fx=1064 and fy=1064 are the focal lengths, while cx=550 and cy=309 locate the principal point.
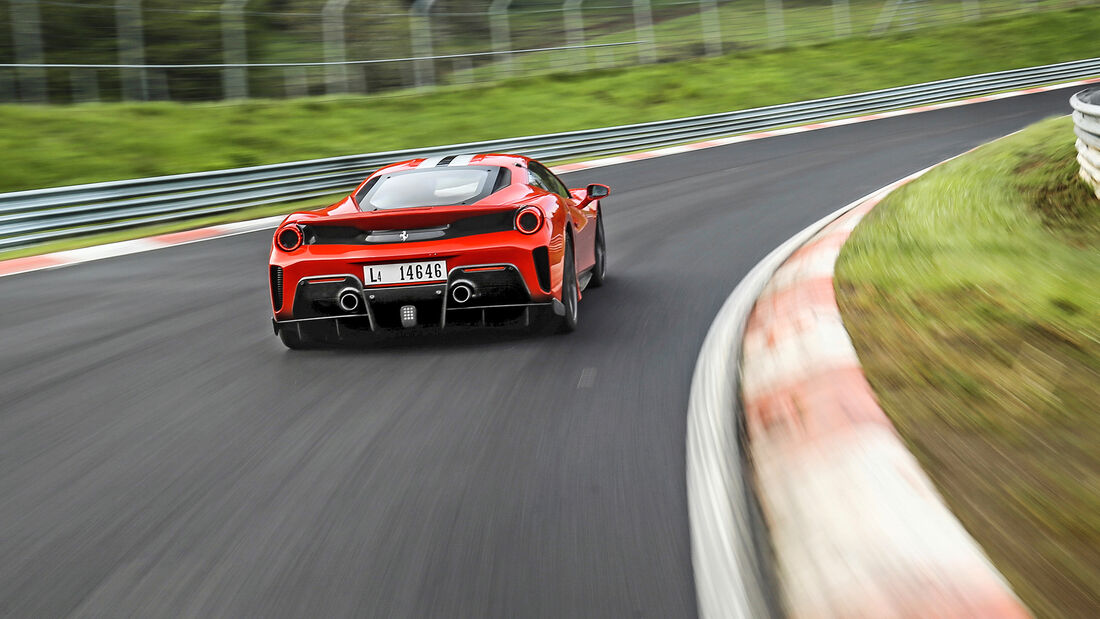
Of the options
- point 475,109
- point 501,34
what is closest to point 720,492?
point 475,109

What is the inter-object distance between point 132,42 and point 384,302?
18.5 meters

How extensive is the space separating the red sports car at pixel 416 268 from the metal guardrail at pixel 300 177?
7.94 meters

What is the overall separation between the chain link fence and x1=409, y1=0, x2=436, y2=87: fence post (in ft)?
0.09

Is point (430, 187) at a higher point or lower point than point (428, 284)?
higher

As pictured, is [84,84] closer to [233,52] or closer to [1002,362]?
[233,52]

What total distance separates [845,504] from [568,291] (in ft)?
10.9

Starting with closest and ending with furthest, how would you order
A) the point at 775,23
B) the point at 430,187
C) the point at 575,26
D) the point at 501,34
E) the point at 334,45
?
the point at 430,187
the point at 334,45
the point at 501,34
the point at 575,26
the point at 775,23

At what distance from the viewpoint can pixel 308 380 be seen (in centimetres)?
536

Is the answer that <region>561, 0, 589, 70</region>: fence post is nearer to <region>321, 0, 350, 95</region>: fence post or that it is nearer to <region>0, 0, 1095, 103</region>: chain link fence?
<region>0, 0, 1095, 103</region>: chain link fence

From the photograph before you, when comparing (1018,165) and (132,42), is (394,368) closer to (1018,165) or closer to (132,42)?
(1018,165)

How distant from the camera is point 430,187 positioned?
6375 millimetres

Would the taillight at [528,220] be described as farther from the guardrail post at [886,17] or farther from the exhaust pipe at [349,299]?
the guardrail post at [886,17]

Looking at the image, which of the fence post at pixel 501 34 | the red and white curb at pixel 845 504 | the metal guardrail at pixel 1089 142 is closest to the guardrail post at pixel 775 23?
the fence post at pixel 501 34

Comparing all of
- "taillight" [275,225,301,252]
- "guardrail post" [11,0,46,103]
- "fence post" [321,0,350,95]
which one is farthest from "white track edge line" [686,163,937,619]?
"fence post" [321,0,350,95]
